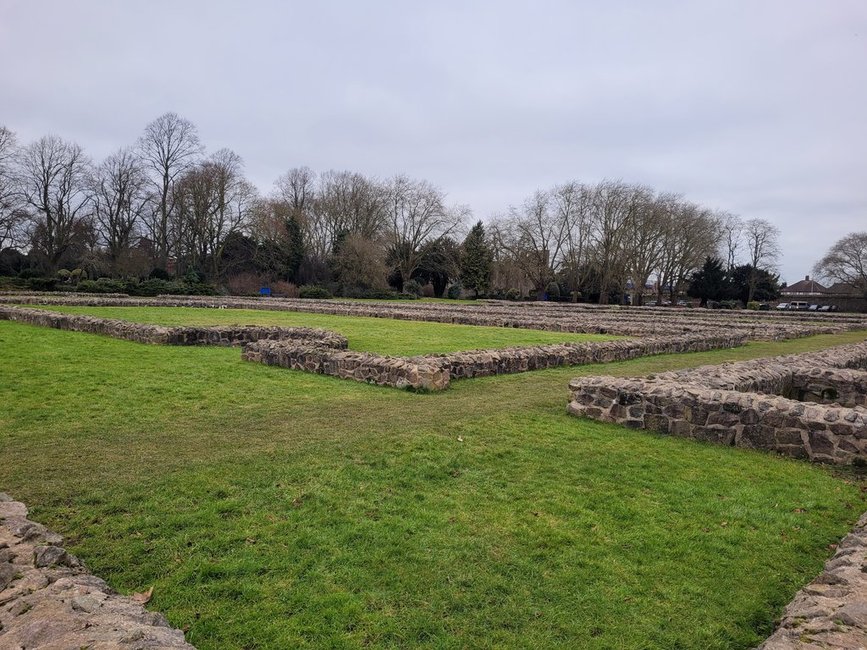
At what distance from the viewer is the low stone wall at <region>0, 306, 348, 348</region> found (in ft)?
46.7

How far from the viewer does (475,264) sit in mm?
61406

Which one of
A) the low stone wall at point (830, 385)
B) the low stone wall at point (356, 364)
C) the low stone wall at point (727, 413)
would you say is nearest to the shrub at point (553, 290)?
the low stone wall at point (830, 385)

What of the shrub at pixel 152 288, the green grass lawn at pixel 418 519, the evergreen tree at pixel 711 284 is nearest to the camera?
the green grass lawn at pixel 418 519

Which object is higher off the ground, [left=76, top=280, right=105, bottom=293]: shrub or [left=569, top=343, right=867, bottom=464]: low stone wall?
[left=76, top=280, right=105, bottom=293]: shrub

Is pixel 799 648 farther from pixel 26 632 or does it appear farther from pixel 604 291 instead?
pixel 604 291

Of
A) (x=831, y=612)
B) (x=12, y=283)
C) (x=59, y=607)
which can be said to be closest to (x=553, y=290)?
(x=12, y=283)

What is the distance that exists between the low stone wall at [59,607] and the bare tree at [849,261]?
68973mm

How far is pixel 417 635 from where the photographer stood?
301 cm

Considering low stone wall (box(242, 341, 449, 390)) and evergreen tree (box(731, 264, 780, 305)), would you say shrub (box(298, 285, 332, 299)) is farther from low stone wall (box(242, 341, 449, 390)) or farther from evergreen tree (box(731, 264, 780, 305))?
evergreen tree (box(731, 264, 780, 305))

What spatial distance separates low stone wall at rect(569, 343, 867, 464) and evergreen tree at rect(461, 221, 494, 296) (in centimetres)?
5199

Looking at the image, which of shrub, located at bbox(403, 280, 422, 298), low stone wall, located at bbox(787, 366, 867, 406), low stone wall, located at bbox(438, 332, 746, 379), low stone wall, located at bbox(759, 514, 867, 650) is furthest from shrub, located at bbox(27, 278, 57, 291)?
low stone wall, located at bbox(759, 514, 867, 650)

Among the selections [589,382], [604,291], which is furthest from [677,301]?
[589,382]

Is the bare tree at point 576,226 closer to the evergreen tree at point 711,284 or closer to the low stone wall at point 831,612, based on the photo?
the evergreen tree at point 711,284

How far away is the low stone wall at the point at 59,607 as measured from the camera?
2396mm
